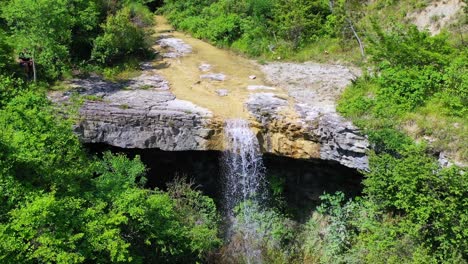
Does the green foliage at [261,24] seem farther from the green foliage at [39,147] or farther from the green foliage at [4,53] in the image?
the green foliage at [39,147]

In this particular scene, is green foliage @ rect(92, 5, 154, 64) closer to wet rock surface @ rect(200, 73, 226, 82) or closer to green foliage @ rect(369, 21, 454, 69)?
wet rock surface @ rect(200, 73, 226, 82)

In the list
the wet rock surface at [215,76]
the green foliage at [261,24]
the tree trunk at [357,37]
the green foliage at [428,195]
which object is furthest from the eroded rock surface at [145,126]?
the green foliage at [261,24]

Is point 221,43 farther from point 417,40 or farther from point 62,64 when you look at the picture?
point 417,40

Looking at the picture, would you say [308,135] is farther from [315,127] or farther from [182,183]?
[182,183]

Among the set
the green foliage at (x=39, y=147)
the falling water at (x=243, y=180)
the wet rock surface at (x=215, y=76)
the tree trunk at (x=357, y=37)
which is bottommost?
the falling water at (x=243, y=180)

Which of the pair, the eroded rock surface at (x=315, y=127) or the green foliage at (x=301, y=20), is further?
the green foliage at (x=301, y=20)

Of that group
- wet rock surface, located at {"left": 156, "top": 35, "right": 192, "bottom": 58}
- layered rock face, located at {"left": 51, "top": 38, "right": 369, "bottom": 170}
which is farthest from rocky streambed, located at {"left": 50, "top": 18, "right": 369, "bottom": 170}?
wet rock surface, located at {"left": 156, "top": 35, "right": 192, "bottom": 58}

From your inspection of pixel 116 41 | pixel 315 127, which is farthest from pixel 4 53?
pixel 315 127
